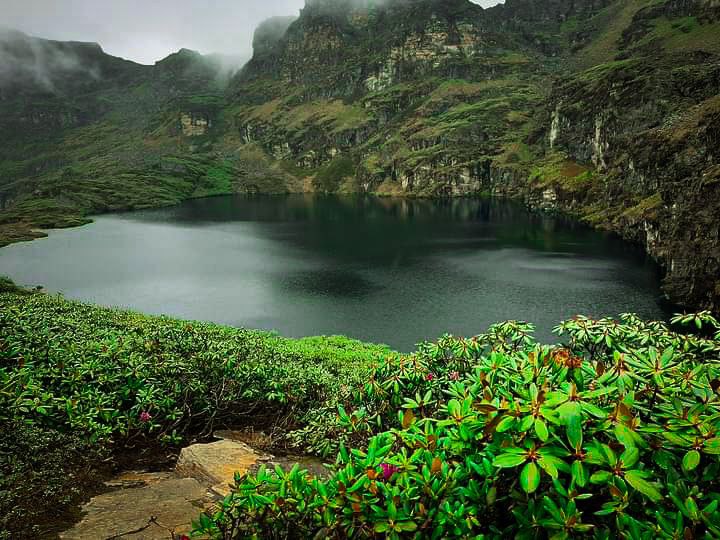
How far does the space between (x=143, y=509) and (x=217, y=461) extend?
7.12 ft

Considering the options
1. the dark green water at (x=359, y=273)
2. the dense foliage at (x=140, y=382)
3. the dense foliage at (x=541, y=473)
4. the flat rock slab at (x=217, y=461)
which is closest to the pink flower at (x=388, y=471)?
the dense foliage at (x=541, y=473)

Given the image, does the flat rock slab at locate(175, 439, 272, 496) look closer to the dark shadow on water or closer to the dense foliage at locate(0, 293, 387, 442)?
the dense foliage at locate(0, 293, 387, 442)

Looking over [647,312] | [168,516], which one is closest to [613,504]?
[168,516]

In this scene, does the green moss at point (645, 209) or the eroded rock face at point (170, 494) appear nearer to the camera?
the eroded rock face at point (170, 494)

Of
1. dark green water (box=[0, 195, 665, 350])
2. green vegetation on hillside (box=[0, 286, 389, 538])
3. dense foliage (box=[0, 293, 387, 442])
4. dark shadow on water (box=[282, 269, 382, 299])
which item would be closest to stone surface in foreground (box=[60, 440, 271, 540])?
green vegetation on hillside (box=[0, 286, 389, 538])

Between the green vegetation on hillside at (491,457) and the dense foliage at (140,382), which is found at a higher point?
the green vegetation on hillside at (491,457)

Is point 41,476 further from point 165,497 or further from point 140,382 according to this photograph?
point 140,382

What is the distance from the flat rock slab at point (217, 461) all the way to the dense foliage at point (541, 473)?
381 cm

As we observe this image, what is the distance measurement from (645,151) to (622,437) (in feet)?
449

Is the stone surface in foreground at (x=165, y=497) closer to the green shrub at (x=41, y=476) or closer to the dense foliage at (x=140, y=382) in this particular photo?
the green shrub at (x=41, y=476)

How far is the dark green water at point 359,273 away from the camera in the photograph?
187 ft

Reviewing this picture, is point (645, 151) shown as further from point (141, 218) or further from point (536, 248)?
point (141, 218)

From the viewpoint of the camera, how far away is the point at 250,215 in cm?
17775

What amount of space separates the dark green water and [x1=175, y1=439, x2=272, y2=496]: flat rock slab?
3807 centimetres
